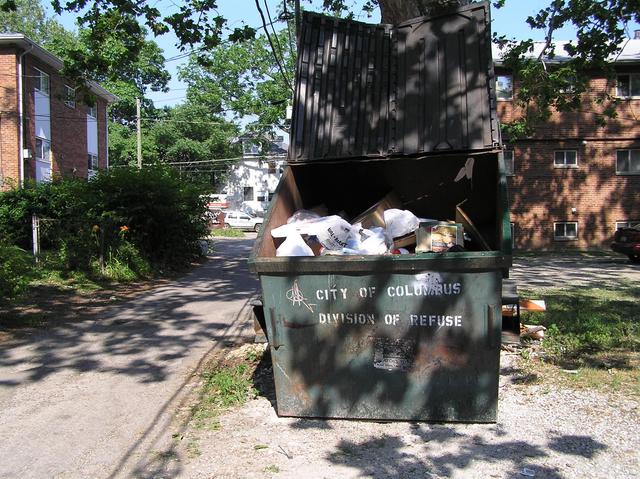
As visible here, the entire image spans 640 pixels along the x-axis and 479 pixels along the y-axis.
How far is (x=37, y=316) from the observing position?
8.41 m

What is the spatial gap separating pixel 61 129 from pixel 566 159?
21.8 m

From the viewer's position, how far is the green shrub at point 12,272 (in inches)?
303

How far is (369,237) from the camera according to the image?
4.78 meters

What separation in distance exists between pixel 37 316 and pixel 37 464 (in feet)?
16.8

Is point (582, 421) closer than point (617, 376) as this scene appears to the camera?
Yes

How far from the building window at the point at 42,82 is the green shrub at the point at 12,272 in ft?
58.3

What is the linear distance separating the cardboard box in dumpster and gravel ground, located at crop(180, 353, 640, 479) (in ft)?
4.31

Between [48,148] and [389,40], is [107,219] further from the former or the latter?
[48,148]

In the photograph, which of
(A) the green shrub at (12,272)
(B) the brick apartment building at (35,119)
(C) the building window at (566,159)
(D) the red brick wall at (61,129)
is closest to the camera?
(A) the green shrub at (12,272)

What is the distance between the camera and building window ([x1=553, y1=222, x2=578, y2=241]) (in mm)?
24453

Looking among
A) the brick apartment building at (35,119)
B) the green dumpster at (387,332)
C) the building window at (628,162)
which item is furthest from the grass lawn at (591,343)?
the building window at (628,162)

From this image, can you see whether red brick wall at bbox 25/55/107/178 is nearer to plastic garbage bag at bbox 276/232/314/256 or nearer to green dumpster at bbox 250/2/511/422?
green dumpster at bbox 250/2/511/422

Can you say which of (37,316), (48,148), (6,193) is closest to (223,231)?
(48,148)

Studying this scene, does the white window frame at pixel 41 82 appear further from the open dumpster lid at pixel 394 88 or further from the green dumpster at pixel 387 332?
the green dumpster at pixel 387 332
